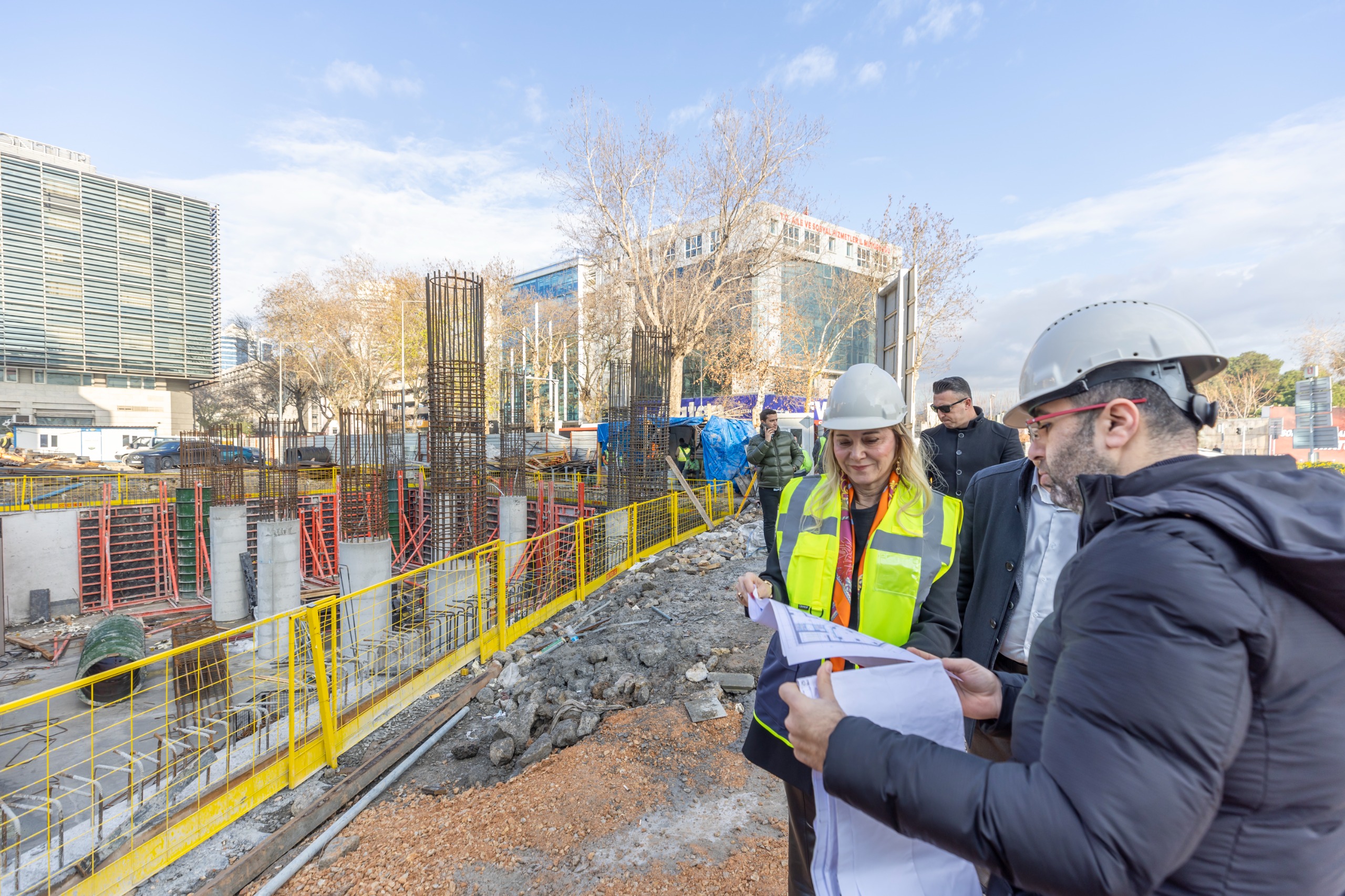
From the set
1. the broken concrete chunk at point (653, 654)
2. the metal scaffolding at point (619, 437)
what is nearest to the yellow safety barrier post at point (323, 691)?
the broken concrete chunk at point (653, 654)

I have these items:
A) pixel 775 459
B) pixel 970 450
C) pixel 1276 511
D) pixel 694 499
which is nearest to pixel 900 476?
pixel 1276 511

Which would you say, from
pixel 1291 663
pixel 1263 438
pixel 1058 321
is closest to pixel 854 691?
pixel 1291 663

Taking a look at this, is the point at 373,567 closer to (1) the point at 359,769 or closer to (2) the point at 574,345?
(1) the point at 359,769

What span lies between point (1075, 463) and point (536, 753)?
409 cm

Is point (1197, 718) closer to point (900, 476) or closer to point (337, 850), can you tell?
point (900, 476)

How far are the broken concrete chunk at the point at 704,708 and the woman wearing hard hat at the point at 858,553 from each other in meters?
2.32

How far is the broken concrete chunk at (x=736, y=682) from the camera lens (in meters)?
4.55

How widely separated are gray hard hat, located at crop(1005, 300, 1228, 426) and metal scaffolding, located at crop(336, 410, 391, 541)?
8990 millimetres

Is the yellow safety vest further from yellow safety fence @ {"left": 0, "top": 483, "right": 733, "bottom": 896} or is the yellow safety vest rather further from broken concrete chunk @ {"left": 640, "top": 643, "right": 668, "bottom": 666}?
broken concrete chunk @ {"left": 640, "top": 643, "right": 668, "bottom": 666}

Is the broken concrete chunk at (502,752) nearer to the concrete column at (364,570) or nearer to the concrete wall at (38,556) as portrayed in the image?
the concrete column at (364,570)

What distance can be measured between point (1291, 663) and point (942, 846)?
1.54ft

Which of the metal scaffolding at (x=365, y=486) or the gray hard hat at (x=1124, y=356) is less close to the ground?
the gray hard hat at (x=1124, y=356)

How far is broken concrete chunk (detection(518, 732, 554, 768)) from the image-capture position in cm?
414

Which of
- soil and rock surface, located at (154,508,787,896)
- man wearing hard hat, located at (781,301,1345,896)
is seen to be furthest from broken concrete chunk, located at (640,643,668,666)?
man wearing hard hat, located at (781,301,1345,896)
